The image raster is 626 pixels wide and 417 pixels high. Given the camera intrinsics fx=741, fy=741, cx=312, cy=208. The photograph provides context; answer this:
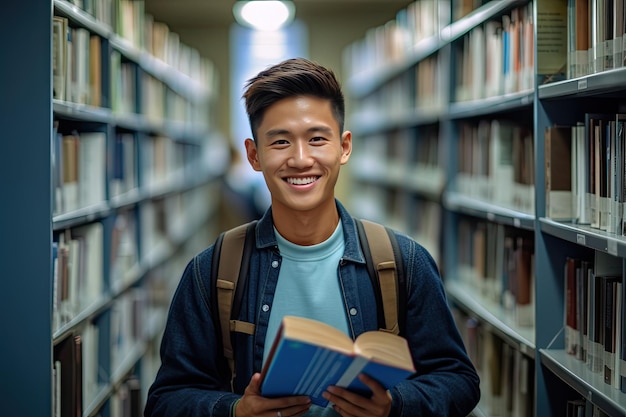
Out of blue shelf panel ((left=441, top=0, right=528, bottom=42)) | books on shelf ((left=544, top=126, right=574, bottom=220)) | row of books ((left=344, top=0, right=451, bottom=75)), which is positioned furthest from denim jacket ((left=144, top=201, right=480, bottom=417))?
row of books ((left=344, top=0, right=451, bottom=75))

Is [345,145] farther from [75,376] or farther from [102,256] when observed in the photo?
[102,256]

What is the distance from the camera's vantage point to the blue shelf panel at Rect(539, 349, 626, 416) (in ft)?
6.30

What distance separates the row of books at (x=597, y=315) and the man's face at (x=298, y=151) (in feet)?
3.08

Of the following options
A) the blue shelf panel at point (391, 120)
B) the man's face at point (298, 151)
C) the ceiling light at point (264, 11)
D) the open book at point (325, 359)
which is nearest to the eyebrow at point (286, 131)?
the man's face at point (298, 151)

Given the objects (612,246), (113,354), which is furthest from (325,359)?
(113,354)

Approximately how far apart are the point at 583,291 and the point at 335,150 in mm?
Answer: 1035

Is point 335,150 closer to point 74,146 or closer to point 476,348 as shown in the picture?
point 74,146

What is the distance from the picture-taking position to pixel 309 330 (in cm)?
137

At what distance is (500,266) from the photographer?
3.29 m

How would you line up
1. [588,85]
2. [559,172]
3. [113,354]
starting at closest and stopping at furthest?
[588,85] < [559,172] < [113,354]

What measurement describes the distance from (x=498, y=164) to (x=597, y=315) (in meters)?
1.20

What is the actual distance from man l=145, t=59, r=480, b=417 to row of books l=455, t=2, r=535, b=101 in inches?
50.9

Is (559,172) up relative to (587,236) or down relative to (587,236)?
up

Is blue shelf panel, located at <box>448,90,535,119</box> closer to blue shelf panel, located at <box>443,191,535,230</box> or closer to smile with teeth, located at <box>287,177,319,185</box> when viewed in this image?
blue shelf panel, located at <box>443,191,535,230</box>
